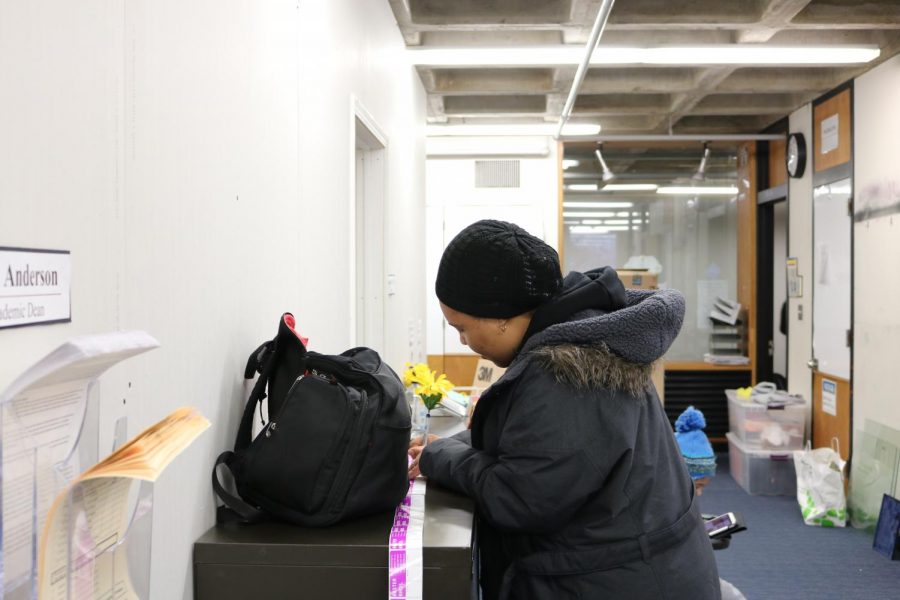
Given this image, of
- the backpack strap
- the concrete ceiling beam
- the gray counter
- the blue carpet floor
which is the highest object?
the concrete ceiling beam

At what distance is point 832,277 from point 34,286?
5.10 meters

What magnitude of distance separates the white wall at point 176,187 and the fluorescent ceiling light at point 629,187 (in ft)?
16.2

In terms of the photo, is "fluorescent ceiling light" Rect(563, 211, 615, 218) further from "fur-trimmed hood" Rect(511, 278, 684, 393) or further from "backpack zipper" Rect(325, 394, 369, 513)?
"backpack zipper" Rect(325, 394, 369, 513)

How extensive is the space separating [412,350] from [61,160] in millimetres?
3548

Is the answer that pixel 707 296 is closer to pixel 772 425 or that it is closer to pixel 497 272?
pixel 772 425

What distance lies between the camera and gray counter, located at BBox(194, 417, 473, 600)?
49.9 inches

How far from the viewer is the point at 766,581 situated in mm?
3691

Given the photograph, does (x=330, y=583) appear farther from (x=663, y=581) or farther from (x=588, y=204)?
(x=588, y=204)

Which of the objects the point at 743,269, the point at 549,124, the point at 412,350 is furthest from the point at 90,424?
the point at 743,269

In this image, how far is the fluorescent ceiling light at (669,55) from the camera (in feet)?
13.1

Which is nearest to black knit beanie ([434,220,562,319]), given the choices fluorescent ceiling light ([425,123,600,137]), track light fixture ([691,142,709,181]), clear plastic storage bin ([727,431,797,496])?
clear plastic storage bin ([727,431,797,496])

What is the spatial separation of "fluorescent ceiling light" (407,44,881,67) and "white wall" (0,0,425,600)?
1953 millimetres

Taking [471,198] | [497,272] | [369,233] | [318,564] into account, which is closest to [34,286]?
[318,564]

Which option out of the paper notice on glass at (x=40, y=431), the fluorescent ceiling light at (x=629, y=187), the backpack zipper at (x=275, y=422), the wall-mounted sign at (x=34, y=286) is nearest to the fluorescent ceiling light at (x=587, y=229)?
the fluorescent ceiling light at (x=629, y=187)
